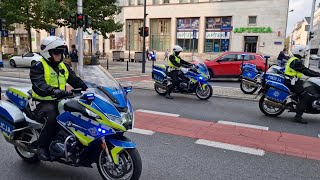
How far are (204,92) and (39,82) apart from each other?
23.8 ft

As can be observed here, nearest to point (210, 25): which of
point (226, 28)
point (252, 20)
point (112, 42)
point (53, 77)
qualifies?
point (226, 28)

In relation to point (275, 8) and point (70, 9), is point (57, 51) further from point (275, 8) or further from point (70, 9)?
point (275, 8)

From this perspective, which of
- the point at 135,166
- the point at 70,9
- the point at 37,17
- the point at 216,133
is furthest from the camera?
the point at 37,17

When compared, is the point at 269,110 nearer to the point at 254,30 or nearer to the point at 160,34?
the point at 254,30

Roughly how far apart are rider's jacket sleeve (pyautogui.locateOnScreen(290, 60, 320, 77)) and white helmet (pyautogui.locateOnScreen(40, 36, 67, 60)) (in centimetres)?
558

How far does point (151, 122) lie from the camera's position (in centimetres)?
716

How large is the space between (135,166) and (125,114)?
0.57 m

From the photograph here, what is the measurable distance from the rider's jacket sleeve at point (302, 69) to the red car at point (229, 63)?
346 inches

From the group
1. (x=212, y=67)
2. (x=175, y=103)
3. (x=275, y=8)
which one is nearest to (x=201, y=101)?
(x=175, y=103)

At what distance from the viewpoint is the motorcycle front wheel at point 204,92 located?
10297 mm

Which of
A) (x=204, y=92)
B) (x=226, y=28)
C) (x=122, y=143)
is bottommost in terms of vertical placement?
(x=204, y=92)

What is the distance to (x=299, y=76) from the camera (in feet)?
24.5

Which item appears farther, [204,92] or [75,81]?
[204,92]

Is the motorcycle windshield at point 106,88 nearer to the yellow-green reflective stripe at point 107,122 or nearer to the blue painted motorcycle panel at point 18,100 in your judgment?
the yellow-green reflective stripe at point 107,122
